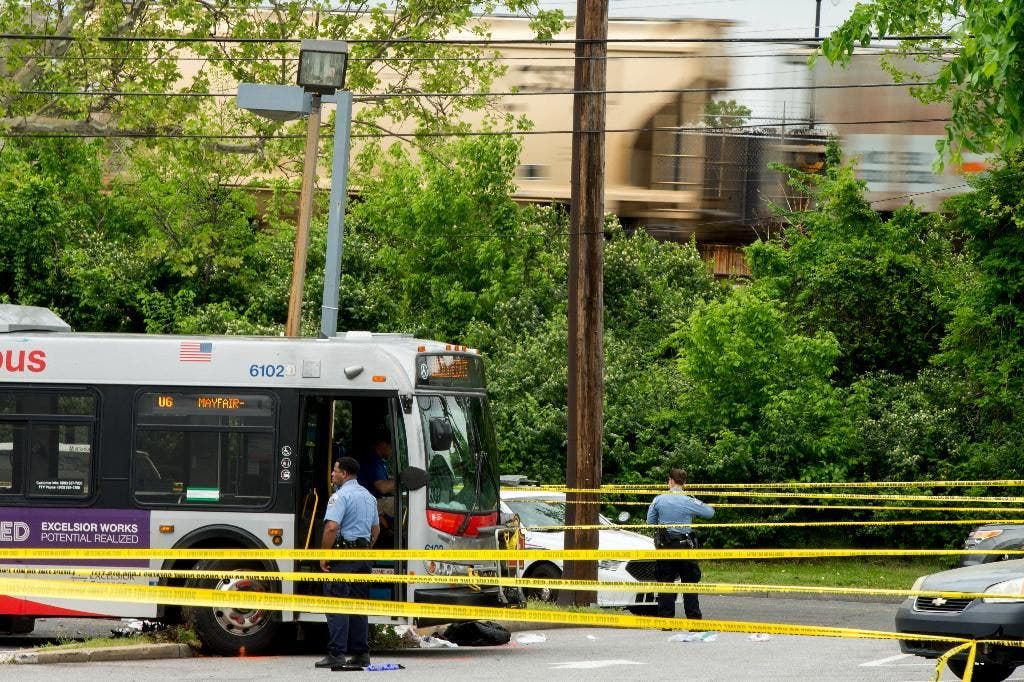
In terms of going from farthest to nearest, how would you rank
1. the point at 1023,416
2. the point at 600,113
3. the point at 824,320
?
1. the point at 824,320
2. the point at 1023,416
3. the point at 600,113

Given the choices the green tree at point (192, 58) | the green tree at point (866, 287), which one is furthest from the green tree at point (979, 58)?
the green tree at point (866, 287)

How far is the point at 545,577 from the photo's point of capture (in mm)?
18219

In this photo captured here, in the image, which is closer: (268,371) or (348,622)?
(348,622)

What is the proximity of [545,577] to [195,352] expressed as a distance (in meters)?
6.70

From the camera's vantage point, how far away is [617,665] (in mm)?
12445

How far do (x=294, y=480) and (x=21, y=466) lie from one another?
2.51 meters

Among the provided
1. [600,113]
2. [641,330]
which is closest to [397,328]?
[641,330]

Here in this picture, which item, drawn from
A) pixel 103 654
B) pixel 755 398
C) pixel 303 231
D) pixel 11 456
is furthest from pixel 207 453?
pixel 755 398

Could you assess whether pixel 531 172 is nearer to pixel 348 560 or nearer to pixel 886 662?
pixel 886 662

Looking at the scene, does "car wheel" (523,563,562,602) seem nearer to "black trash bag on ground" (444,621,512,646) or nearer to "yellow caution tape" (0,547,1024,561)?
"black trash bag on ground" (444,621,512,646)

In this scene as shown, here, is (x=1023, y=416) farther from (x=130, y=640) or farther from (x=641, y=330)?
(x=130, y=640)

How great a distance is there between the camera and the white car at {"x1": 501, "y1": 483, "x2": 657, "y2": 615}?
1762 centimetres

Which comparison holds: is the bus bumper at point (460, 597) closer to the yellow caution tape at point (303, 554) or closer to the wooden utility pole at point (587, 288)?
the yellow caution tape at point (303, 554)

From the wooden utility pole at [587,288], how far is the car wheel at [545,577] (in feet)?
2.37
